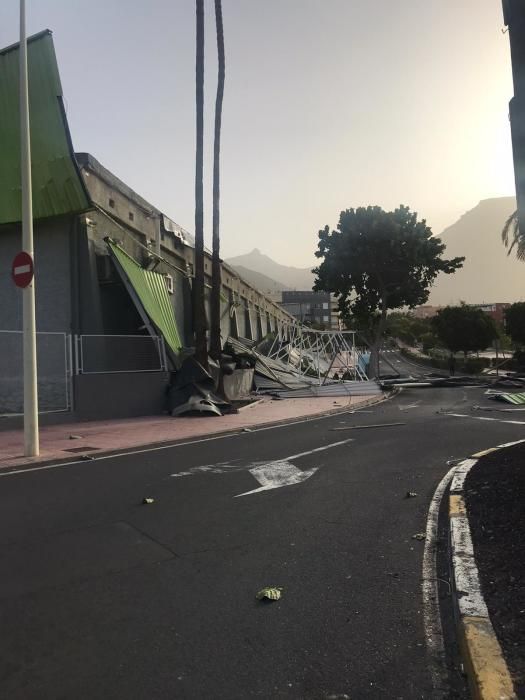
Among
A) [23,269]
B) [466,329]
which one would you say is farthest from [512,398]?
[466,329]

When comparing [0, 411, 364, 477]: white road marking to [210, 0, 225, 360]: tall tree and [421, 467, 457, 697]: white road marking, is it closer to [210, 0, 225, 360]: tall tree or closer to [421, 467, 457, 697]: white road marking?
[210, 0, 225, 360]: tall tree

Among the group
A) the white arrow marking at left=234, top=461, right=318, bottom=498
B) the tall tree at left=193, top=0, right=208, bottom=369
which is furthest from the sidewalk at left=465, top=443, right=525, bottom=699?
the tall tree at left=193, top=0, right=208, bottom=369

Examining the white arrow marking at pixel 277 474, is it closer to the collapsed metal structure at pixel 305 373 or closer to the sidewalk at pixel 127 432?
the sidewalk at pixel 127 432

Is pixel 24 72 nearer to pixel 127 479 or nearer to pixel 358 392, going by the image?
pixel 127 479

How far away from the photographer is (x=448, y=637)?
3230 mm

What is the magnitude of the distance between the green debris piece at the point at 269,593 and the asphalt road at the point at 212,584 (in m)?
0.06

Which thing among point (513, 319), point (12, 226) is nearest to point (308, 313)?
point (513, 319)

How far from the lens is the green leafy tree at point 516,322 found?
51.0 metres

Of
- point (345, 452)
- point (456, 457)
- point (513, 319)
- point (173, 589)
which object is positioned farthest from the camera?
point (513, 319)

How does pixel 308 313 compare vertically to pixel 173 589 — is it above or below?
above

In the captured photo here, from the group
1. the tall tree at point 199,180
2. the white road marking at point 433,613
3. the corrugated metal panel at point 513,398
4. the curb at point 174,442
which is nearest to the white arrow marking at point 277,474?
the white road marking at point 433,613

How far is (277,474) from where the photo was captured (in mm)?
8070

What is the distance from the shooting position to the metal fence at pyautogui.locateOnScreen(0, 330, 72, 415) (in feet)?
49.0

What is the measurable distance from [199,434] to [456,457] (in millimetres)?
5975
